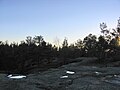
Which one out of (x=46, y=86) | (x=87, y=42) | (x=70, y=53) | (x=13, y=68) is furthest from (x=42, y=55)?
(x=46, y=86)

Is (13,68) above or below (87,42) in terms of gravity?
below

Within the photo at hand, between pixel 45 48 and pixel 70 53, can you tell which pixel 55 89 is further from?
pixel 70 53

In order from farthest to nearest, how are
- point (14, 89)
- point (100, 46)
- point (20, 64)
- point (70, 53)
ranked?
point (70, 53) → point (20, 64) → point (100, 46) → point (14, 89)

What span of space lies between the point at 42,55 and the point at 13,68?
11154mm

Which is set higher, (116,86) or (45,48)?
(45,48)

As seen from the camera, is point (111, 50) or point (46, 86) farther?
point (111, 50)

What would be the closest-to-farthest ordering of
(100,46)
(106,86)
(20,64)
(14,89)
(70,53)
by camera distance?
(14,89), (106,86), (100,46), (20,64), (70,53)

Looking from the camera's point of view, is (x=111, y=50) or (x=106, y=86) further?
(x=111, y=50)

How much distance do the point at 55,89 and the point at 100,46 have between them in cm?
6161

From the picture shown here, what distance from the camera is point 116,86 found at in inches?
874

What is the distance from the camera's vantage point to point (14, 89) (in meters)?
20.7

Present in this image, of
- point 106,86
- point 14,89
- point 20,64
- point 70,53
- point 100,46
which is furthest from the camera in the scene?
point 70,53

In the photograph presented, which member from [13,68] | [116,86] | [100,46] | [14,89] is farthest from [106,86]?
[13,68]

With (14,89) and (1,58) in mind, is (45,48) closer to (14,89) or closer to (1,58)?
(1,58)
